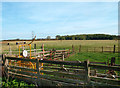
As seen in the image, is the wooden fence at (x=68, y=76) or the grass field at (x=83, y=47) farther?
the grass field at (x=83, y=47)

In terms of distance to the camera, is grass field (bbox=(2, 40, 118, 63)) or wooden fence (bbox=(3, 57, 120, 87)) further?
grass field (bbox=(2, 40, 118, 63))

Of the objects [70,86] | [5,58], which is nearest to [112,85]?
[70,86]

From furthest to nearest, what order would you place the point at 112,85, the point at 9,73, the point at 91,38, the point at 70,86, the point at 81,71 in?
the point at 91,38 < the point at 9,73 < the point at 81,71 < the point at 70,86 < the point at 112,85

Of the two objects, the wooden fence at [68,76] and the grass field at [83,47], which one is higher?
the wooden fence at [68,76]

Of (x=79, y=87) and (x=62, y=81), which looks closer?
(x=79, y=87)

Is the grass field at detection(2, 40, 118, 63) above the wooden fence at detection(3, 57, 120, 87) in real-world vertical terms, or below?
below

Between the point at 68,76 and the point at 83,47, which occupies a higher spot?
the point at 68,76

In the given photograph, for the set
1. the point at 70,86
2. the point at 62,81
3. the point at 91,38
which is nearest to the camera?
the point at 70,86

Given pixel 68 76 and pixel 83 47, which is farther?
pixel 83 47

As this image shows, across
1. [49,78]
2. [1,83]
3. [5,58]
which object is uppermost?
[5,58]

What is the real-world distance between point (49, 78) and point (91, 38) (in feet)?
220

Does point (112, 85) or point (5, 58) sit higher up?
point (5, 58)

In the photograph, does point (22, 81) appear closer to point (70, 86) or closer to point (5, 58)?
point (5, 58)

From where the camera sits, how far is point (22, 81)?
5.41m
